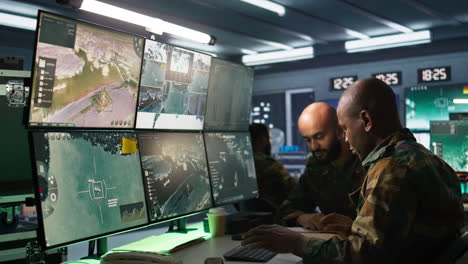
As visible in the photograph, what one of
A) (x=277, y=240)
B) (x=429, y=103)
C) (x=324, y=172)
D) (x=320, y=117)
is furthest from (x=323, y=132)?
(x=429, y=103)

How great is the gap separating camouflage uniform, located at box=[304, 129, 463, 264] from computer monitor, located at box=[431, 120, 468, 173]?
2.40 metres

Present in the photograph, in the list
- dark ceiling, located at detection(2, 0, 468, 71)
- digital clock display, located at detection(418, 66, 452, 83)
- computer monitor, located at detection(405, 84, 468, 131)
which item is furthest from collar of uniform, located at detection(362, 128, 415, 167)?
digital clock display, located at detection(418, 66, 452, 83)

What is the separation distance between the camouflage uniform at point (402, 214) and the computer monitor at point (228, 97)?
1179 millimetres

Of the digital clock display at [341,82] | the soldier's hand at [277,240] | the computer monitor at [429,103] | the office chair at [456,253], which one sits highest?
the digital clock display at [341,82]

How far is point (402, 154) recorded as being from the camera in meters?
1.31

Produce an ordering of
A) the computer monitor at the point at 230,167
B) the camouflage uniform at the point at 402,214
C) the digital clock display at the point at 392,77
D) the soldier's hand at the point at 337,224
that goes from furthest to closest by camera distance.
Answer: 1. the digital clock display at the point at 392,77
2. the computer monitor at the point at 230,167
3. the soldier's hand at the point at 337,224
4. the camouflage uniform at the point at 402,214

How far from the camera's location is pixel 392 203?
1245 mm

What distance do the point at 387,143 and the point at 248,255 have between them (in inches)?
24.4

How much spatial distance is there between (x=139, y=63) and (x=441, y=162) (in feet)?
3.80

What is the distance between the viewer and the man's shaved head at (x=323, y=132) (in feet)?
8.45

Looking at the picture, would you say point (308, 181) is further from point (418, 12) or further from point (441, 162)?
point (418, 12)

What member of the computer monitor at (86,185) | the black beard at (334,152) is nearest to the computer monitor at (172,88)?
the computer monitor at (86,185)

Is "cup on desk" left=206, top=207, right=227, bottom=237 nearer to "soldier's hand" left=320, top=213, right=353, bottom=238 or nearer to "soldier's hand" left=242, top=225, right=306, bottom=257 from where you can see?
"soldier's hand" left=320, top=213, right=353, bottom=238

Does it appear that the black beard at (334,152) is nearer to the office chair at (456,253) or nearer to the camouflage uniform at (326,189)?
the camouflage uniform at (326,189)
